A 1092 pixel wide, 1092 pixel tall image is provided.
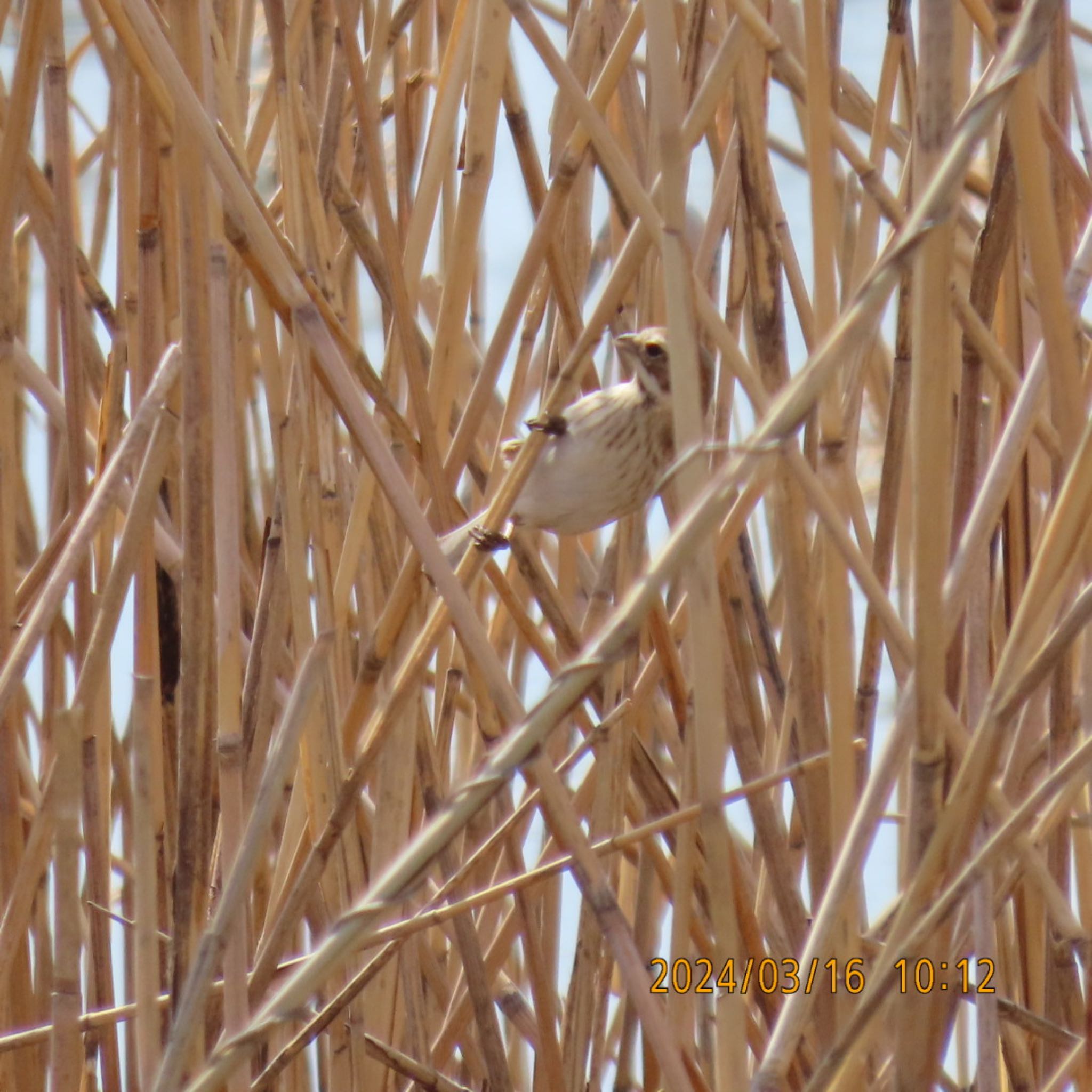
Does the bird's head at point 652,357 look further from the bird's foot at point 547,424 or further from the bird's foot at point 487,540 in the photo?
the bird's foot at point 487,540

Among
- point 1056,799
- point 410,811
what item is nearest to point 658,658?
point 410,811

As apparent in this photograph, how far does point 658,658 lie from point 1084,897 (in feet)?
1.54

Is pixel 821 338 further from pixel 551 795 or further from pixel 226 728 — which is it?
pixel 226 728

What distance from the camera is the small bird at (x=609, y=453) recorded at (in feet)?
5.28

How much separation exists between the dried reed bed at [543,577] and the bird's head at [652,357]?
0.11 ft

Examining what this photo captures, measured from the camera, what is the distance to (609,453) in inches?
67.2

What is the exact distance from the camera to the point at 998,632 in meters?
1.45

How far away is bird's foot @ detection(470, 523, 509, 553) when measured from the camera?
1.24 m

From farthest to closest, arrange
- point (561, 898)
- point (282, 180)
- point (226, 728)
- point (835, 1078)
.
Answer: point (561, 898)
point (282, 180)
point (226, 728)
point (835, 1078)
